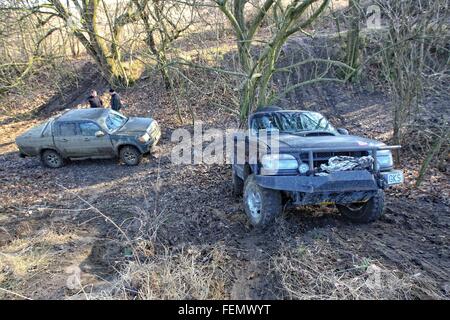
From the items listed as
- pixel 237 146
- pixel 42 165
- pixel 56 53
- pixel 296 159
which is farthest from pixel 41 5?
pixel 296 159

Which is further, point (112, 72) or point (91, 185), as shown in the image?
→ point (112, 72)

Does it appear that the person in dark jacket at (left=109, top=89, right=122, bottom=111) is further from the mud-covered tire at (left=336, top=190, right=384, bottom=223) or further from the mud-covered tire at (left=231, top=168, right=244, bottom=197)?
the mud-covered tire at (left=336, top=190, right=384, bottom=223)

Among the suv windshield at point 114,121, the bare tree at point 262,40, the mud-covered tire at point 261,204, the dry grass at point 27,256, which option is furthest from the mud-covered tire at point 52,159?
the mud-covered tire at point 261,204

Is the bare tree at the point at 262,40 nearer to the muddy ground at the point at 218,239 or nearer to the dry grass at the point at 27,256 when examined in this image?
the muddy ground at the point at 218,239

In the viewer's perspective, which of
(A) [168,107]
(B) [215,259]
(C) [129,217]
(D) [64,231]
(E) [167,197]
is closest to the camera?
(B) [215,259]

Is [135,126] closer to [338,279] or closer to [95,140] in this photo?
[95,140]

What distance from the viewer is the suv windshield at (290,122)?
18.8ft

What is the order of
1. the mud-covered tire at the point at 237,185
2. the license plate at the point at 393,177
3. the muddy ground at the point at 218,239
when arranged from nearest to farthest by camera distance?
the muddy ground at the point at 218,239 → the license plate at the point at 393,177 → the mud-covered tire at the point at 237,185

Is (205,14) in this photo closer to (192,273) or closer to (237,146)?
(237,146)

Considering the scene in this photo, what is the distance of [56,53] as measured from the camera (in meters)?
11.1

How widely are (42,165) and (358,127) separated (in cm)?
1053

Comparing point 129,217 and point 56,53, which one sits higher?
point 56,53

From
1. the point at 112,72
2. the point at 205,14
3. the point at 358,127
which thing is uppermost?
the point at 205,14

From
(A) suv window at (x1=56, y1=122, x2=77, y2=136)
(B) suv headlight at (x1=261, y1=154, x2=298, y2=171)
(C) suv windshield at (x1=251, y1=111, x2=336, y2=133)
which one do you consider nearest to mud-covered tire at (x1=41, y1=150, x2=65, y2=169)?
(A) suv window at (x1=56, y1=122, x2=77, y2=136)
